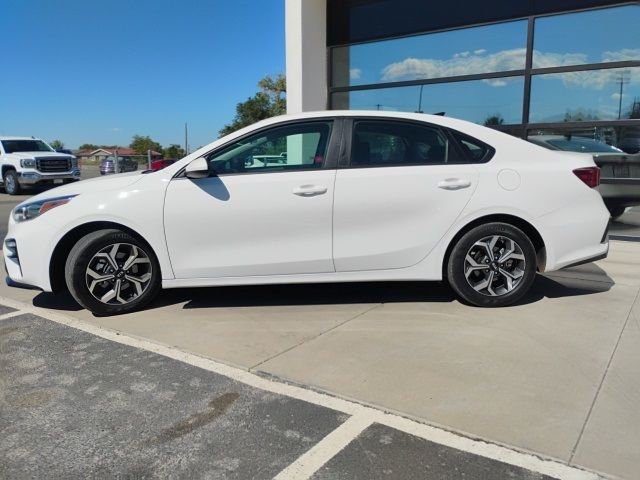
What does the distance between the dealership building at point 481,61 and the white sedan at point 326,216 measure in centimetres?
387

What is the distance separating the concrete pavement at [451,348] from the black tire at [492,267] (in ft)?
0.50

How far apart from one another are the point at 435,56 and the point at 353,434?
7853 millimetres

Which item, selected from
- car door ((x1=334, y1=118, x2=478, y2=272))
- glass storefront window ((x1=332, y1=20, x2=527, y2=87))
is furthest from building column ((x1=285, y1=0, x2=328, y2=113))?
car door ((x1=334, y1=118, x2=478, y2=272))

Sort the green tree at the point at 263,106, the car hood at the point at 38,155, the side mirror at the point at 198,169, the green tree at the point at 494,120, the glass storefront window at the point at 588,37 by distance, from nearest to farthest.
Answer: the side mirror at the point at 198,169, the glass storefront window at the point at 588,37, the green tree at the point at 494,120, the car hood at the point at 38,155, the green tree at the point at 263,106

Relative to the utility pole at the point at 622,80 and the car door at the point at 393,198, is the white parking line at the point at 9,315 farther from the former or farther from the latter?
the utility pole at the point at 622,80

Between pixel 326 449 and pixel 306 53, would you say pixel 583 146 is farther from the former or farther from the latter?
pixel 326 449

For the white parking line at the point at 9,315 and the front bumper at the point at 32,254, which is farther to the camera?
the white parking line at the point at 9,315

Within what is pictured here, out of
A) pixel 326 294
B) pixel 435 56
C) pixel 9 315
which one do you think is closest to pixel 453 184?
pixel 326 294

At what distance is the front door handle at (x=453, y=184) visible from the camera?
4379 millimetres

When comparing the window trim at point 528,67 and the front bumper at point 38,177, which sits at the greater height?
the window trim at point 528,67

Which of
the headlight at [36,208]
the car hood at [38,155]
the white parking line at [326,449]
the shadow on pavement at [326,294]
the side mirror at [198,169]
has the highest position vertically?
the car hood at [38,155]

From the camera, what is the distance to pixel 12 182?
17.8 m

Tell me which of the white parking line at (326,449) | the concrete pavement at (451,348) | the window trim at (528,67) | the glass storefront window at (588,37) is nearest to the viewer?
the white parking line at (326,449)

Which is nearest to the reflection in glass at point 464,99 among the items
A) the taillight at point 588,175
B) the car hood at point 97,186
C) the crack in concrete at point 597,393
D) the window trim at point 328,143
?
the taillight at point 588,175
